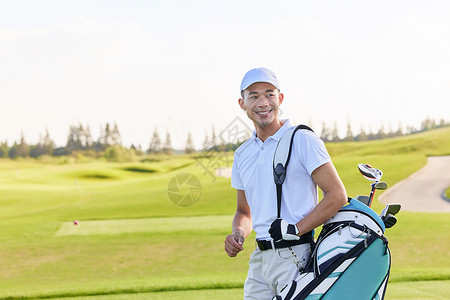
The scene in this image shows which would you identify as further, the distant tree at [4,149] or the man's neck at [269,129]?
the distant tree at [4,149]

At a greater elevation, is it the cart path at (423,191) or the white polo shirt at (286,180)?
the white polo shirt at (286,180)

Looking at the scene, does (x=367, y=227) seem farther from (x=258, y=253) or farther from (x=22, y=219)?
(x=22, y=219)

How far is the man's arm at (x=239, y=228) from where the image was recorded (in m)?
Result: 3.61

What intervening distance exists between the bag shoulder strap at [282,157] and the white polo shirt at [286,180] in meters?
0.03

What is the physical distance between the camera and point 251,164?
3654mm

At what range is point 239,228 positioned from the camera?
3.85 meters

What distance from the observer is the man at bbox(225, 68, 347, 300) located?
3.21 meters

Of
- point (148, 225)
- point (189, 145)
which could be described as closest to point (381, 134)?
point (189, 145)

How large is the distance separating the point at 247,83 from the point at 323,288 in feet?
4.26

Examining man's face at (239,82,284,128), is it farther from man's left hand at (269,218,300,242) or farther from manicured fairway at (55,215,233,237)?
manicured fairway at (55,215,233,237)

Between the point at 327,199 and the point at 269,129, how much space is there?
2.13 ft

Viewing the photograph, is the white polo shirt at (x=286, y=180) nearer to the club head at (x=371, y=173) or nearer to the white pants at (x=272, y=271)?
the white pants at (x=272, y=271)

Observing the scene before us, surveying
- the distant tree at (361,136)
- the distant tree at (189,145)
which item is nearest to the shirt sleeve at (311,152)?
the distant tree at (189,145)

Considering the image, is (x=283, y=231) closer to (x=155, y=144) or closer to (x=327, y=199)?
(x=327, y=199)
